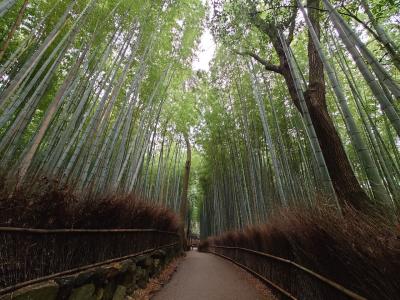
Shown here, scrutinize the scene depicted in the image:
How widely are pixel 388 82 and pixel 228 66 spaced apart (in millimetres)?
5820

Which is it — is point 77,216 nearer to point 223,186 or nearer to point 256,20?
point 256,20

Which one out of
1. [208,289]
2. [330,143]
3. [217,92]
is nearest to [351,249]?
[330,143]

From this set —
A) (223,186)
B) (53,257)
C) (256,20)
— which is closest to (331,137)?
(256,20)

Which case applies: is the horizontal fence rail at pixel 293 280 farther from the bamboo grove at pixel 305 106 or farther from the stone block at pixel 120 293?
the stone block at pixel 120 293

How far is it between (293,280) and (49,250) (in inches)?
102

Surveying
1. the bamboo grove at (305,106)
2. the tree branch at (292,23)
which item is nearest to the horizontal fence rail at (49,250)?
the bamboo grove at (305,106)

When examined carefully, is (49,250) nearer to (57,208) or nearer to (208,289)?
(57,208)

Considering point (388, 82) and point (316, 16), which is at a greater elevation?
point (316, 16)

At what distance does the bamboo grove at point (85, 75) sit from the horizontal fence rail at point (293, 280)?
247cm

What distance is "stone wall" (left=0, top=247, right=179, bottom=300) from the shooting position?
148cm

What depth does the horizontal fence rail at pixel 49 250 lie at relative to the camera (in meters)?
1.41

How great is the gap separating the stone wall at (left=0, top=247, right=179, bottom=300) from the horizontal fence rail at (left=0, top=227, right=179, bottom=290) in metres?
0.11

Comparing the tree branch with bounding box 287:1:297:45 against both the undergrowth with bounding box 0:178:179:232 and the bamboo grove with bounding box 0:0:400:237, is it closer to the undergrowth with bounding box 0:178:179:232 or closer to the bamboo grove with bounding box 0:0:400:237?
the bamboo grove with bounding box 0:0:400:237

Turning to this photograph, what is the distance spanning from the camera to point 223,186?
1091cm
